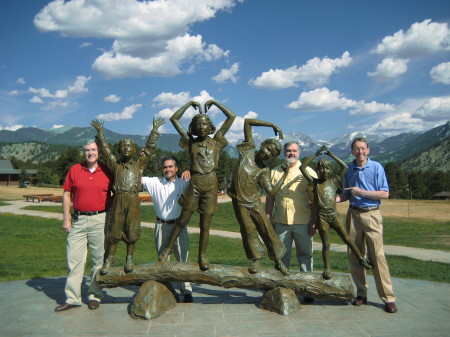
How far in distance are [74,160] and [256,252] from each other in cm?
5408

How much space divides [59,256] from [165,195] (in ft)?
22.6

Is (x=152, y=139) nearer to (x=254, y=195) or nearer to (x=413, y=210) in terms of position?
(x=254, y=195)

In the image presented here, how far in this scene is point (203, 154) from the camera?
5461 millimetres

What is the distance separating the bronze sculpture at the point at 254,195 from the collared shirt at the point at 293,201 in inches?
14.2

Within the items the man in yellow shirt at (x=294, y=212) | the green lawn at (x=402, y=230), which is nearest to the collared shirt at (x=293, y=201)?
the man in yellow shirt at (x=294, y=212)

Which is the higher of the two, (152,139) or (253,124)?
(253,124)

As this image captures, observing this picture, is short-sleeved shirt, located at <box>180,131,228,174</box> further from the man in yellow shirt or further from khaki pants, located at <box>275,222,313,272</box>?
khaki pants, located at <box>275,222,313,272</box>

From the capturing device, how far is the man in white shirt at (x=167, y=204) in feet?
19.5

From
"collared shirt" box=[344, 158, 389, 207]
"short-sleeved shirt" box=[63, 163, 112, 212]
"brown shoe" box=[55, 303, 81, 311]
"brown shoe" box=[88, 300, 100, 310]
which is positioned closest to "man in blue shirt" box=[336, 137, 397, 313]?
"collared shirt" box=[344, 158, 389, 207]

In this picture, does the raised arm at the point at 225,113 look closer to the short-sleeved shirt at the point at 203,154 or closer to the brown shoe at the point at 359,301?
the short-sleeved shirt at the point at 203,154

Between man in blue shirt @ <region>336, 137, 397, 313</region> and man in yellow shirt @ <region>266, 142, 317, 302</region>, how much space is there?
1.99ft

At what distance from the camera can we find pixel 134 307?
538 cm

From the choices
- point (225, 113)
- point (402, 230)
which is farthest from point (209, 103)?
point (402, 230)

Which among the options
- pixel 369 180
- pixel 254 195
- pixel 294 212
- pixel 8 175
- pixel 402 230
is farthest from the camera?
pixel 8 175
